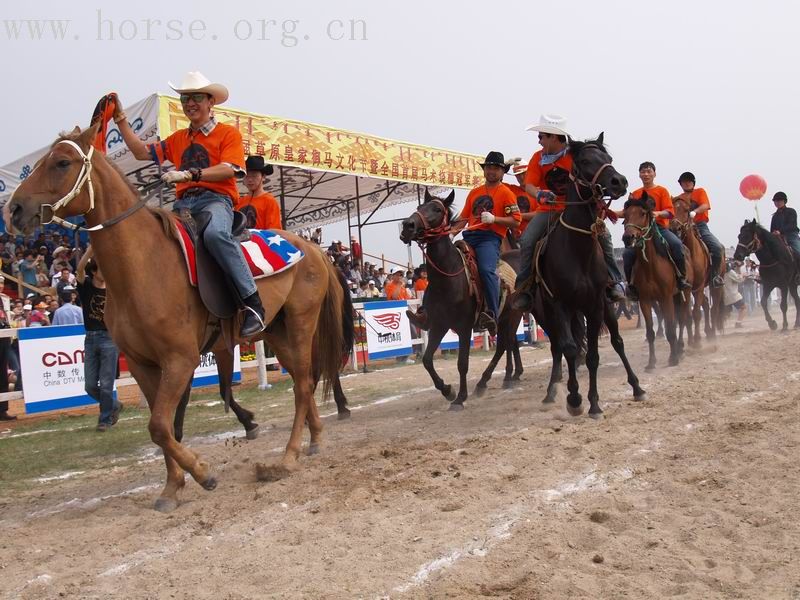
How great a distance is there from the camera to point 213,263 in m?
5.49

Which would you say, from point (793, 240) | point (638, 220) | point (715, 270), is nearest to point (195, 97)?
point (638, 220)

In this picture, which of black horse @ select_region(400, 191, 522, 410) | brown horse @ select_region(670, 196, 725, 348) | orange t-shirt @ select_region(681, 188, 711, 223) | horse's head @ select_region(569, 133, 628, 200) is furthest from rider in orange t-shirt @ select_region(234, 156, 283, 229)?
orange t-shirt @ select_region(681, 188, 711, 223)

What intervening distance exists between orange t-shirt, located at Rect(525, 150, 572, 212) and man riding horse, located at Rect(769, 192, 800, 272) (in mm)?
12005

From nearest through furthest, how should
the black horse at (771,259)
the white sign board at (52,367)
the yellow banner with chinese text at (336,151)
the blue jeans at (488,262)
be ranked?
the blue jeans at (488,262)
the white sign board at (52,367)
the yellow banner with chinese text at (336,151)
the black horse at (771,259)

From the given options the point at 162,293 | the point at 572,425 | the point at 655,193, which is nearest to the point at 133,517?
the point at 162,293

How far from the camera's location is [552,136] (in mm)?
7879

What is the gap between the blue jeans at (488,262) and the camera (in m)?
9.35

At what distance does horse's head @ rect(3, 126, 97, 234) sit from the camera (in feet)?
14.7

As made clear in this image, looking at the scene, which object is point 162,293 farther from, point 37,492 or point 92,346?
point 92,346

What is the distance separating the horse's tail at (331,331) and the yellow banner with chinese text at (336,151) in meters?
7.85

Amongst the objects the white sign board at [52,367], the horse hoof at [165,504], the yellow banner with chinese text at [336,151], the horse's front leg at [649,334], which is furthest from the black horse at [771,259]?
the horse hoof at [165,504]

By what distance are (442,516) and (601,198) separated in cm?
416

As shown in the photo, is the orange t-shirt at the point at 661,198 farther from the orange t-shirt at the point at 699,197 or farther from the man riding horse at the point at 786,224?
the man riding horse at the point at 786,224

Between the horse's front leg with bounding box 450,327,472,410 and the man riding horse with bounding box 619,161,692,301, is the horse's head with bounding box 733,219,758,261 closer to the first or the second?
the man riding horse with bounding box 619,161,692,301
